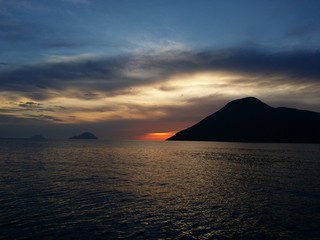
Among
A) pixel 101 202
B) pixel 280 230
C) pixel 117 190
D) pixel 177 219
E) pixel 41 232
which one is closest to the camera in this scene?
pixel 41 232

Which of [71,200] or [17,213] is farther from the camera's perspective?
[71,200]

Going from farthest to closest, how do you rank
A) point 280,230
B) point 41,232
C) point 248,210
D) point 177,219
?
point 248,210, point 177,219, point 280,230, point 41,232

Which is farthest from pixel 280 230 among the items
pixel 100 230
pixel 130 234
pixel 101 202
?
pixel 101 202

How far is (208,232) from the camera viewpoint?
26.4 m

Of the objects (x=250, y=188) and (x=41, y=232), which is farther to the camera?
(x=250, y=188)

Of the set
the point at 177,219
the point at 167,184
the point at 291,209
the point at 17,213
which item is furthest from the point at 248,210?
the point at 17,213

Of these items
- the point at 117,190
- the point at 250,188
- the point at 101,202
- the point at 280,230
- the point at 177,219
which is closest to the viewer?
the point at 280,230

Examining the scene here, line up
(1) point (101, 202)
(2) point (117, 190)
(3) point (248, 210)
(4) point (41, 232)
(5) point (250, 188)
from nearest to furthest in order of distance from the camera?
(4) point (41, 232)
(3) point (248, 210)
(1) point (101, 202)
(2) point (117, 190)
(5) point (250, 188)

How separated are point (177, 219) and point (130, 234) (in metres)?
6.71

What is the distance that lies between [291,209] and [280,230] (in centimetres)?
917

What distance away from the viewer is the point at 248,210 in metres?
35.0

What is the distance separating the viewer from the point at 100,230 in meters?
26.4

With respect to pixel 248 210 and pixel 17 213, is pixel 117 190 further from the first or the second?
pixel 248 210

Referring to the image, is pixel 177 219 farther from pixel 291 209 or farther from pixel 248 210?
pixel 291 209
